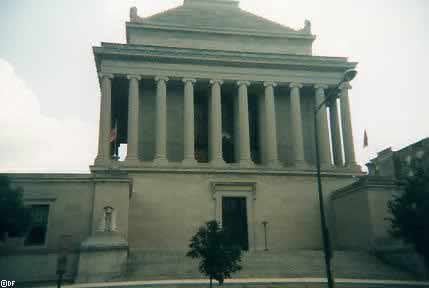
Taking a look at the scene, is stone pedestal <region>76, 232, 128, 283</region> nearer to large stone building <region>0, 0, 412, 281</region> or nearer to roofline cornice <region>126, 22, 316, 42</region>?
large stone building <region>0, 0, 412, 281</region>

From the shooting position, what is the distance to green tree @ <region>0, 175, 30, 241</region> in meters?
21.6

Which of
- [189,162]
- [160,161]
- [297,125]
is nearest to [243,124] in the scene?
[297,125]

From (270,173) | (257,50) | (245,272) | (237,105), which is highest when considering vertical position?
(257,50)

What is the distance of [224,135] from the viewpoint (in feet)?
136

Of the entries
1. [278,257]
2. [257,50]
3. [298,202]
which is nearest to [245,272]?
[278,257]

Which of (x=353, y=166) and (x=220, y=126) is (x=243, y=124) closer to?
(x=220, y=126)

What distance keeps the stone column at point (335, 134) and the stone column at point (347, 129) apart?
56cm

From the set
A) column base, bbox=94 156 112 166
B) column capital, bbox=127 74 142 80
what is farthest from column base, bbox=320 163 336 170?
column base, bbox=94 156 112 166

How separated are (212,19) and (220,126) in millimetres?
13468

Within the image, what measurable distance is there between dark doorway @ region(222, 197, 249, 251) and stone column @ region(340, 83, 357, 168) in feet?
34.5

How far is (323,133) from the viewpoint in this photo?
1549 inches

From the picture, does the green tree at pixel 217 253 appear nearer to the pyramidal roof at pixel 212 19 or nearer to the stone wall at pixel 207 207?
the stone wall at pixel 207 207

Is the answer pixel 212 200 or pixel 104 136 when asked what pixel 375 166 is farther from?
pixel 104 136

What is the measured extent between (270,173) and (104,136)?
14.1m
